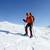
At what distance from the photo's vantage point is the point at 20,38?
1322 millimetres

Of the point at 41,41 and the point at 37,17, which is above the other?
the point at 37,17

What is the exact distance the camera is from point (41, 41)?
1322 mm

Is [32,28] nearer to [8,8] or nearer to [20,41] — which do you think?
[20,41]

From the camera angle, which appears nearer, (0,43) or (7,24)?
(0,43)

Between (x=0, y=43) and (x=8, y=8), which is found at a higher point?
(x=8, y=8)

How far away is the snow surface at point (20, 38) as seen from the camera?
Result: 1.25m

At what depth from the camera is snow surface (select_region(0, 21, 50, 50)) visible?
125cm

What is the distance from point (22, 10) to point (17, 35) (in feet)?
0.77

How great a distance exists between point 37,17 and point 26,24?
12 cm

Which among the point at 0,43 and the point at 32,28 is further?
the point at 32,28

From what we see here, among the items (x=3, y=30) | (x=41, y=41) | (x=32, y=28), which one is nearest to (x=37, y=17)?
(x=32, y=28)

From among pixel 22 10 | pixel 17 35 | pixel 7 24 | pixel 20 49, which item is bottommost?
pixel 20 49

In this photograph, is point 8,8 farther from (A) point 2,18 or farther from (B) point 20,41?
(B) point 20,41

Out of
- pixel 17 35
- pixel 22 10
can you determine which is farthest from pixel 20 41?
pixel 22 10
